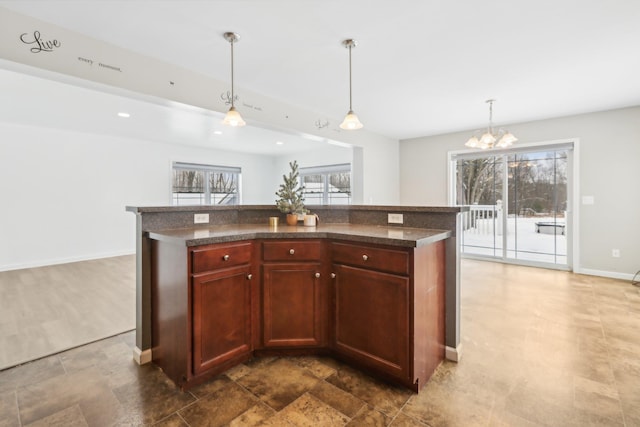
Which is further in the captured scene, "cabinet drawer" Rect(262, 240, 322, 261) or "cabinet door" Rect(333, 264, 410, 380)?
"cabinet drawer" Rect(262, 240, 322, 261)

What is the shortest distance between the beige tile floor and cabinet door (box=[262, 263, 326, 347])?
179 mm

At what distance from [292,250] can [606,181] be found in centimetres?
498

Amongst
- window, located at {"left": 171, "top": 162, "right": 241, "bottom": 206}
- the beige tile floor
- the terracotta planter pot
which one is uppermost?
window, located at {"left": 171, "top": 162, "right": 241, "bottom": 206}

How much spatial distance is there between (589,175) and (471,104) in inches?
86.2

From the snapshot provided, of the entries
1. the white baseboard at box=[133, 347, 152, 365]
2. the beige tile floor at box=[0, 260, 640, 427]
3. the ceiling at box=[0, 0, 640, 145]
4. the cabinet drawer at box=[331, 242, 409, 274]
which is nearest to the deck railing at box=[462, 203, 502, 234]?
the ceiling at box=[0, 0, 640, 145]

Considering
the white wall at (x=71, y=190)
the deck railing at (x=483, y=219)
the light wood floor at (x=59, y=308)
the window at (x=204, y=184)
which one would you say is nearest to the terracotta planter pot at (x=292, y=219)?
the light wood floor at (x=59, y=308)

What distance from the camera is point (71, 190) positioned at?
5551mm

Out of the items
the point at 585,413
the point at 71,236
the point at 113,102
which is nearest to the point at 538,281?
the point at 585,413

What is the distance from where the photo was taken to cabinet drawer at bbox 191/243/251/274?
1.77 metres

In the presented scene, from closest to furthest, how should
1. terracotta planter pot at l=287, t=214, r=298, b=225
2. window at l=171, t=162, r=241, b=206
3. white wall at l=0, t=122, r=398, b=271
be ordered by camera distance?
terracotta planter pot at l=287, t=214, r=298, b=225
white wall at l=0, t=122, r=398, b=271
window at l=171, t=162, r=241, b=206

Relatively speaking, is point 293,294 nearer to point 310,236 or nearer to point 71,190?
point 310,236

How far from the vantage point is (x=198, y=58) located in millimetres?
2746

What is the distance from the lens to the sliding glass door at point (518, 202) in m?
4.90

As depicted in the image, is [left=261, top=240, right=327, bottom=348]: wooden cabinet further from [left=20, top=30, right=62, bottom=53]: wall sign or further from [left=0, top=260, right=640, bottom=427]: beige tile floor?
[left=20, top=30, right=62, bottom=53]: wall sign
